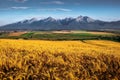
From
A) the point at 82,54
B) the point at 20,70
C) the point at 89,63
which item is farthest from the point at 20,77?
the point at 82,54

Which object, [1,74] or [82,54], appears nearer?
[1,74]

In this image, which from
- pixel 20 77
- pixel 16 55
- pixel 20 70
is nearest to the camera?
pixel 20 77

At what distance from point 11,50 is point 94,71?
252 inches

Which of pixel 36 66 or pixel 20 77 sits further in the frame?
pixel 36 66

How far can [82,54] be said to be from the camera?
16188 millimetres

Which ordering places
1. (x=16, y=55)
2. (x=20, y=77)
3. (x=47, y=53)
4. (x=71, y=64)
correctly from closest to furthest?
(x=20, y=77), (x=71, y=64), (x=16, y=55), (x=47, y=53)

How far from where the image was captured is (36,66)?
535 inches

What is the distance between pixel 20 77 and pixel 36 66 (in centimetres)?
175

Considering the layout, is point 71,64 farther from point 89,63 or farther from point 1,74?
point 1,74

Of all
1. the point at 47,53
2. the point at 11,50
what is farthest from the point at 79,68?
the point at 11,50

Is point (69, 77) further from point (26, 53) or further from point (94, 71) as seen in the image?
point (26, 53)

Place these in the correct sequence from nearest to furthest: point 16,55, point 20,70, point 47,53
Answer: point 20,70 < point 16,55 < point 47,53

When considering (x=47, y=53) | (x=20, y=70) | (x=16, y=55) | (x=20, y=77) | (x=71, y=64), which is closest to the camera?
(x=20, y=77)

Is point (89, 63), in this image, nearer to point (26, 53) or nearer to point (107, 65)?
point (107, 65)
